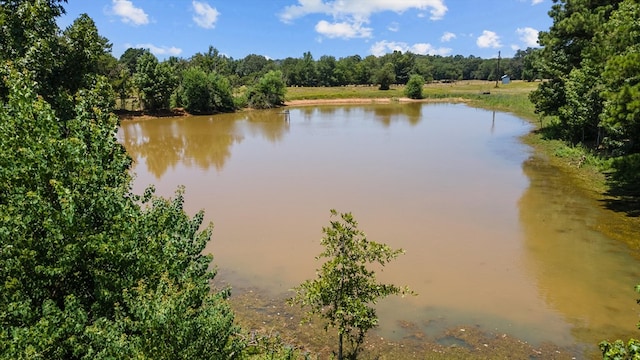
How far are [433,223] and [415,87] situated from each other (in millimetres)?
75875

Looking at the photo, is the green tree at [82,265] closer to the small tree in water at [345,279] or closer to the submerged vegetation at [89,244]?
the submerged vegetation at [89,244]

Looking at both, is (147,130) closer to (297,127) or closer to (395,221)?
(297,127)

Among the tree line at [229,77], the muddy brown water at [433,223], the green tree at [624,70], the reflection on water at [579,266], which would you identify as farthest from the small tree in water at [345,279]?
the tree line at [229,77]

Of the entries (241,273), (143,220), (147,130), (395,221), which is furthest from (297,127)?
(143,220)

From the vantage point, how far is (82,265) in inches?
244

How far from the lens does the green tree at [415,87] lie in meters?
89.4

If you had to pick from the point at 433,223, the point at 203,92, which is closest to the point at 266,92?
the point at 203,92

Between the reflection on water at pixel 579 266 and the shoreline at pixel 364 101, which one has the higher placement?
the shoreline at pixel 364 101

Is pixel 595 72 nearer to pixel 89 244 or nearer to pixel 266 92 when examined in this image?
pixel 89 244

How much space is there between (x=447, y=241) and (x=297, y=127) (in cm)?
3682

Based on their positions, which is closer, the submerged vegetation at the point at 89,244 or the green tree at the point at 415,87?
the submerged vegetation at the point at 89,244

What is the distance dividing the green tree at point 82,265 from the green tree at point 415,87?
288ft

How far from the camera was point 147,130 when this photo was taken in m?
47.9

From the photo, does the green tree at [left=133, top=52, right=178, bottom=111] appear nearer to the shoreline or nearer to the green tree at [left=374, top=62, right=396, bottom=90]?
the shoreline
